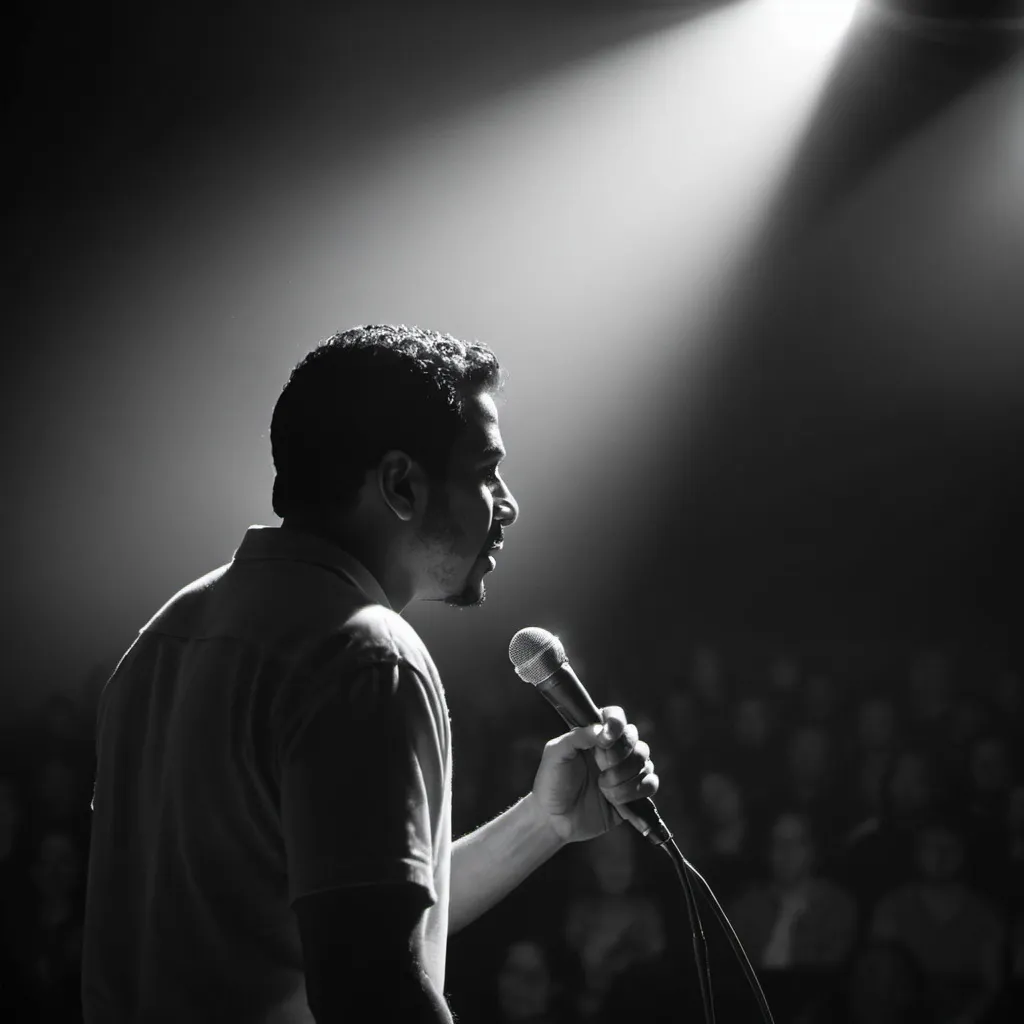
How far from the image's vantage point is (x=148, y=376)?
3.48 metres

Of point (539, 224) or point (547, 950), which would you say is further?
point (539, 224)

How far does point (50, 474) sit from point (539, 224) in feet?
6.35

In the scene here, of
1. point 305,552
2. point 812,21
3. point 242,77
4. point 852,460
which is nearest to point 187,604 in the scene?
point 305,552

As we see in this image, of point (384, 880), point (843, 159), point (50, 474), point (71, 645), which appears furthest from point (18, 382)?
point (384, 880)

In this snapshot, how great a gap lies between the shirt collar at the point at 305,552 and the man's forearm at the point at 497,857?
1.74 ft

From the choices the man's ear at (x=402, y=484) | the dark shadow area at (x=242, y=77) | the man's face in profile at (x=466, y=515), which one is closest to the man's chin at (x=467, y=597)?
the man's face in profile at (x=466, y=515)

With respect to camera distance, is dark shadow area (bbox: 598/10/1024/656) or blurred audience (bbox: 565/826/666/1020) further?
dark shadow area (bbox: 598/10/1024/656)

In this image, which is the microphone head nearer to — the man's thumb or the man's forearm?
the man's thumb

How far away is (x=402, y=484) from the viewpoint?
83 centimetres

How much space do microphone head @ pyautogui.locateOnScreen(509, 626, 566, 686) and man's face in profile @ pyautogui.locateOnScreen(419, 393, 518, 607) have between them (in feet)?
0.72

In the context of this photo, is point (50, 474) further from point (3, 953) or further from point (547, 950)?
point (547, 950)

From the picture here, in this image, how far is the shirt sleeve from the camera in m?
0.60

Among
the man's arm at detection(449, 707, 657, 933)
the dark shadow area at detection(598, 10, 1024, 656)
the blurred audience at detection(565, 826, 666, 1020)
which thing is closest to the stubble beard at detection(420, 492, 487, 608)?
the man's arm at detection(449, 707, 657, 933)

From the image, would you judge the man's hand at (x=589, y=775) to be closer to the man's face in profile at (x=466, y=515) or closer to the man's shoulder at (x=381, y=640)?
the man's face in profile at (x=466, y=515)
